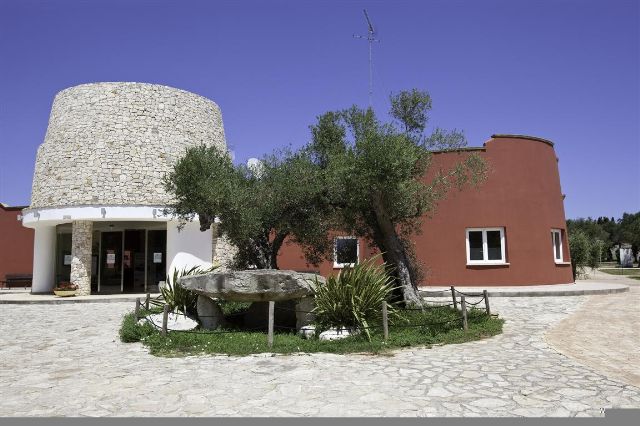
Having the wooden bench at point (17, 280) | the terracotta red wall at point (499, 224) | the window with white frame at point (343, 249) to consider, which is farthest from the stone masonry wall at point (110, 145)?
the window with white frame at point (343, 249)

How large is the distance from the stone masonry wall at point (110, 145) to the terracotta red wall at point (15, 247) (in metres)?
7.94

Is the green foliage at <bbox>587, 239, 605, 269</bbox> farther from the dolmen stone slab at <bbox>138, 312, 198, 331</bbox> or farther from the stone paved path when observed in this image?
the dolmen stone slab at <bbox>138, 312, 198, 331</bbox>

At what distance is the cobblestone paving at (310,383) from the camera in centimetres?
599

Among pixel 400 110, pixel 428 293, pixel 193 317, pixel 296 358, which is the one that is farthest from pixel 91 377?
pixel 428 293

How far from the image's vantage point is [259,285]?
428 inches

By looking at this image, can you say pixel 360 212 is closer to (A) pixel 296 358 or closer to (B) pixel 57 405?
(A) pixel 296 358

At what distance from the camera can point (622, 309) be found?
49.1ft

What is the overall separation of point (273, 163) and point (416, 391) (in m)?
8.71

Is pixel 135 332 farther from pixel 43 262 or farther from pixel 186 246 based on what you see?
pixel 43 262

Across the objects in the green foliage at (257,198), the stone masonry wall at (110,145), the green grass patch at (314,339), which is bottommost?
the green grass patch at (314,339)

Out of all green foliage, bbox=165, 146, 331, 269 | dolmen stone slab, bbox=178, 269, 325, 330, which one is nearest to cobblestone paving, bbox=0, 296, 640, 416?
dolmen stone slab, bbox=178, 269, 325, 330

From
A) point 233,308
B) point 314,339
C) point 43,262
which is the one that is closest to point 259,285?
point 314,339

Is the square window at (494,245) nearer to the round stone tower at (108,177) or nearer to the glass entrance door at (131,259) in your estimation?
the round stone tower at (108,177)

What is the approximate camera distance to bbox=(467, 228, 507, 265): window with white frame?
2230cm
